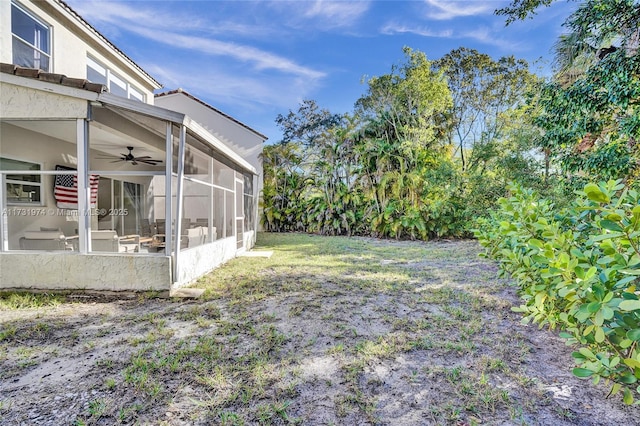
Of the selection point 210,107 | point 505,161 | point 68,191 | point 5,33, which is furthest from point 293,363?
point 210,107

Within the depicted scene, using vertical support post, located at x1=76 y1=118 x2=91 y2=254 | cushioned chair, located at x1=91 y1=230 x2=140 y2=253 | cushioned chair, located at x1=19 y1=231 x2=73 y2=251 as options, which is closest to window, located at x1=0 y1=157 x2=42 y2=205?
cushioned chair, located at x1=19 y1=231 x2=73 y2=251

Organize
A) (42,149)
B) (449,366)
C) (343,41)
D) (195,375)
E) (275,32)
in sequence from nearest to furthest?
(195,375) → (449,366) → (42,149) → (275,32) → (343,41)

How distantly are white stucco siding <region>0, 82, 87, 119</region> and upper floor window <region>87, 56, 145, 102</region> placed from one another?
11.5 ft

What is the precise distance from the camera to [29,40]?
272 inches

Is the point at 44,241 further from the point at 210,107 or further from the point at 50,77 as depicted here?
the point at 210,107

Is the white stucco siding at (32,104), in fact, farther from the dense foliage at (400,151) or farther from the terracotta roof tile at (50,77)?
the dense foliage at (400,151)

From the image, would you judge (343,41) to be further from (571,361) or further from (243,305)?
(571,361)

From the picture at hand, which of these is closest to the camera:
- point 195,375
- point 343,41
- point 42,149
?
point 195,375

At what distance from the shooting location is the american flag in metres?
6.13

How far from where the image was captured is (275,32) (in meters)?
11.0

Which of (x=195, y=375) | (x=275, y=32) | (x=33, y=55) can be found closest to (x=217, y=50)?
(x=275, y=32)

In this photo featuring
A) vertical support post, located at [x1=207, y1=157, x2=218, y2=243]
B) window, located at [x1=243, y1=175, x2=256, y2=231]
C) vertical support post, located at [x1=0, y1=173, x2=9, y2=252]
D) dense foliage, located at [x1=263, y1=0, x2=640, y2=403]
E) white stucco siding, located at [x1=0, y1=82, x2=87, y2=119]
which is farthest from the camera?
window, located at [x1=243, y1=175, x2=256, y2=231]

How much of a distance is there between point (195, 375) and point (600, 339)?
3030 mm

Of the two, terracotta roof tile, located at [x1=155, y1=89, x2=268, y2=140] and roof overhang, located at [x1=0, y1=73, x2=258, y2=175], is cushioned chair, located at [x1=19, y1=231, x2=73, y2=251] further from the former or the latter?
terracotta roof tile, located at [x1=155, y1=89, x2=268, y2=140]
